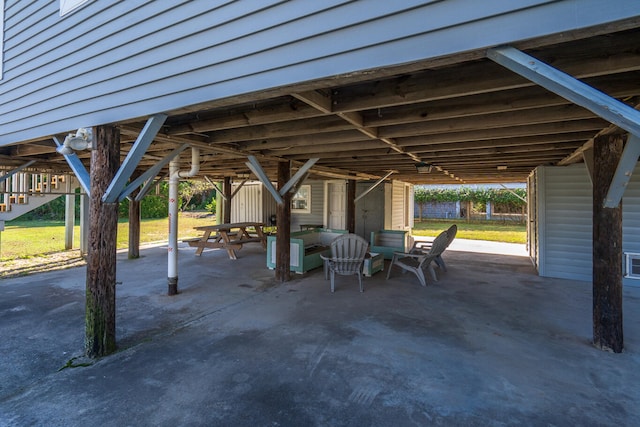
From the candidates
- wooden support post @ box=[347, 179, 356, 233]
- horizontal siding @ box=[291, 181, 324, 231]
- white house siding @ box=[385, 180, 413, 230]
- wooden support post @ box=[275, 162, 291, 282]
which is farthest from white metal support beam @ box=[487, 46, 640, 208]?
horizontal siding @ box=[291, 181, 324, 231]

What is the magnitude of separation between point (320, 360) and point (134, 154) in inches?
93.2

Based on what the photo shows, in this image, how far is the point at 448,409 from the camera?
2016mm

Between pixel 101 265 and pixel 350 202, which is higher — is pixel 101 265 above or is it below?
below

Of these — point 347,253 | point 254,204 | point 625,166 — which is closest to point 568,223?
point 347,253

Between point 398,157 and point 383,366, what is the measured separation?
3819 millimetres

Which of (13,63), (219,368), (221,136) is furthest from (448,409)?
(13,63)

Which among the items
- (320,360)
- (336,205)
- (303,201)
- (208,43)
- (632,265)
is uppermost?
(208,43)

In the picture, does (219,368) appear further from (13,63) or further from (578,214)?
(578,214)

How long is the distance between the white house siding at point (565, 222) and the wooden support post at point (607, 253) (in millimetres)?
3313

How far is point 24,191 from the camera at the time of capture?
261 inches

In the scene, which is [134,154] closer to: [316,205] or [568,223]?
[568,223]

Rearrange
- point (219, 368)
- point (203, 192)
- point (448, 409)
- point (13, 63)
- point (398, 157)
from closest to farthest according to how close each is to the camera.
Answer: point (448, 409) → point (219, 368) → point (13, 63) → point (398, 157) → point (203, 192)

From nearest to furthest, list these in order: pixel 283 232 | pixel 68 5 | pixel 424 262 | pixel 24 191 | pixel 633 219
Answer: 1. pixel 68 5
2. pixel 633 219
3. pixel 424 262
4. pixel 283 232
5. pixel 24 191

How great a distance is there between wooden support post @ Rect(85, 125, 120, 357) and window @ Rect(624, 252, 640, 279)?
286 inches
